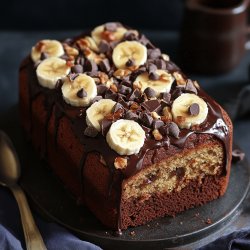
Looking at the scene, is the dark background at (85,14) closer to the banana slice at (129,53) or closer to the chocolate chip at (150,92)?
the banana slice at (129,53)

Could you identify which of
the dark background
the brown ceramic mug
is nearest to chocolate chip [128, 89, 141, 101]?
the brown ceramic mug

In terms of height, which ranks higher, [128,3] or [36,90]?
[36,90]

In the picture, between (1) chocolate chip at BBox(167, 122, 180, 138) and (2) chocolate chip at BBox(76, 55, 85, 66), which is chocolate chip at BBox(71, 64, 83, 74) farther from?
(1) chocolate chip at BBox(167, 122, 180, 138)

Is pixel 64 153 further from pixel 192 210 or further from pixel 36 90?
pixel 192 210

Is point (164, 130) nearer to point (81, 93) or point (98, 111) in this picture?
point (98, 111)

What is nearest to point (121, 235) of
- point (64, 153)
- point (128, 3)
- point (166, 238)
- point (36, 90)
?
point (166, 238)
